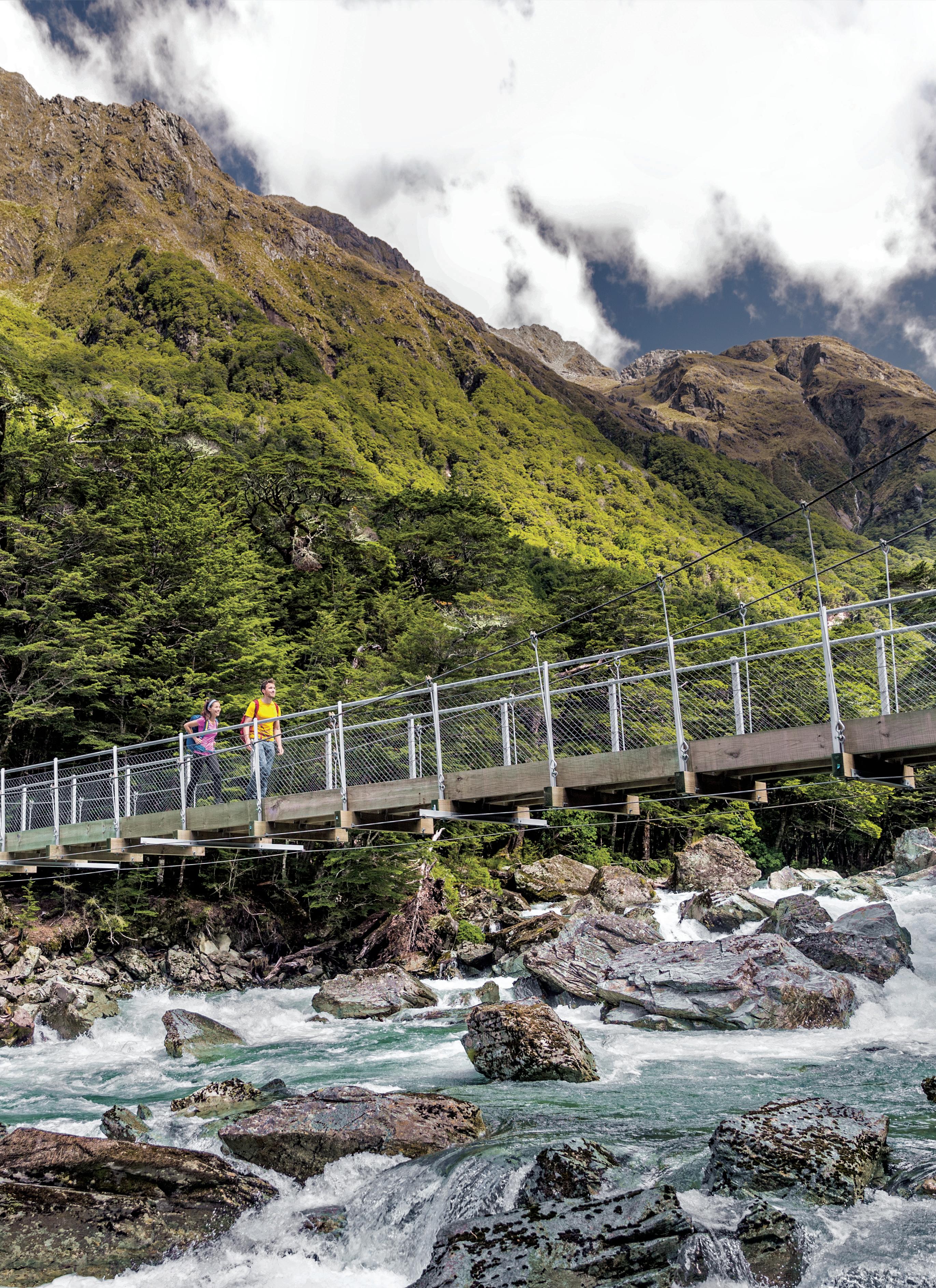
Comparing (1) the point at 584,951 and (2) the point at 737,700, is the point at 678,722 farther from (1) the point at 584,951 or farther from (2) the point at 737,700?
(1) the point at 584,951

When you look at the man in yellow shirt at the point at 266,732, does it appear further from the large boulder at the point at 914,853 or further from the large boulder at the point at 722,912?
the large boulder at the point at 914,853

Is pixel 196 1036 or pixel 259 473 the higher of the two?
pixel 259 473

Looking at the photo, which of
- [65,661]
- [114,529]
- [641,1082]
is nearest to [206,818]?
[641,1082]

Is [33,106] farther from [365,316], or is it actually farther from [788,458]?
[788,458]

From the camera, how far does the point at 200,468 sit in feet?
101

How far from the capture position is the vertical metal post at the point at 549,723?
394 inches

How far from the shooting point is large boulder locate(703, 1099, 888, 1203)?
649cm

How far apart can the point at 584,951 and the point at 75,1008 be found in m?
8.36

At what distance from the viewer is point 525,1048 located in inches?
408

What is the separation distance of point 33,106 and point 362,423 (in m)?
53.7

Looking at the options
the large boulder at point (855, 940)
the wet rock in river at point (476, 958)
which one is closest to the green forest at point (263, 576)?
the wet rock in river at point (476, 958)

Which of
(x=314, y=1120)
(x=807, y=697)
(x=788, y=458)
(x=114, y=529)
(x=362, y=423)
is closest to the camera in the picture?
(x=314, y=1120)

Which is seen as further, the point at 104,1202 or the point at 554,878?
the point at 554,878

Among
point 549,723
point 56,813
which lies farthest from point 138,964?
point 549,723
